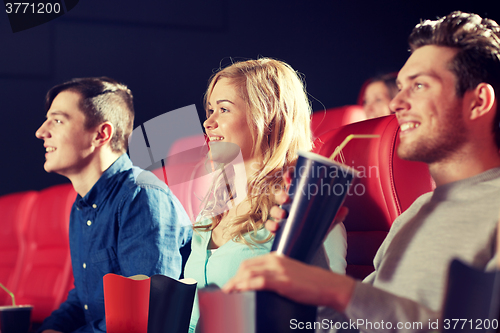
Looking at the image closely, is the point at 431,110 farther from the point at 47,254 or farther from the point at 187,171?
the point at 47,254

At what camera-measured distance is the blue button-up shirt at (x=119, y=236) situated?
2.99ft

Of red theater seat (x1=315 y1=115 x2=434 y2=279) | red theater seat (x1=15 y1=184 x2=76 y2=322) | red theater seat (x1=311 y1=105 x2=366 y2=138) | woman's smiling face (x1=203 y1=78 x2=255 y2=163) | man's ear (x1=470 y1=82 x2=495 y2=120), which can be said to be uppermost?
red theater seat (x1=311 y1=105 x2=366 y2=138)

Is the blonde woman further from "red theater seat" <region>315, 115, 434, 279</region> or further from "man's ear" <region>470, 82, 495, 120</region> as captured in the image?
"man's ear" <region>470, 82, 495, 120</region>

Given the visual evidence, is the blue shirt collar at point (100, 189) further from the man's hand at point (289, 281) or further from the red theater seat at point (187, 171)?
the man's hand at point (289, 281)

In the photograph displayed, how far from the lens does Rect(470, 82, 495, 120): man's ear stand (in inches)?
19.2

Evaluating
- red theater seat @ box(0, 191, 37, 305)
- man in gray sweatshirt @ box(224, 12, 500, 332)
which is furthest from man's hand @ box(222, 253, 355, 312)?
red theater seat @ box(0, 191, 37, 305)

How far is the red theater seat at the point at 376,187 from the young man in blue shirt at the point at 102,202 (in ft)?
1.20

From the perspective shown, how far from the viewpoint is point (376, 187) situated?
0.76 m

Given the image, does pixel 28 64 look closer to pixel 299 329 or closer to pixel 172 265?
pixel 172 265

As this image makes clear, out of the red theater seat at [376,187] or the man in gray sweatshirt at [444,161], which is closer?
the man in gray sweatshirt at [444,161]

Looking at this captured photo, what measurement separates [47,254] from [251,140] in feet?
4.67

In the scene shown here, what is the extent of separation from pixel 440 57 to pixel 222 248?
1.47ft

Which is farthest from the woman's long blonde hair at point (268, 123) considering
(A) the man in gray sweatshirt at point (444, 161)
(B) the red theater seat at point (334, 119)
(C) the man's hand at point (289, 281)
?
(B) the red theater seat at point (334, 119)

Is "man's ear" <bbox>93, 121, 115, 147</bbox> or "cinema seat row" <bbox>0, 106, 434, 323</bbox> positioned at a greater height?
"man's ear" <bbox>93, 121, 115, 147</bbox>
